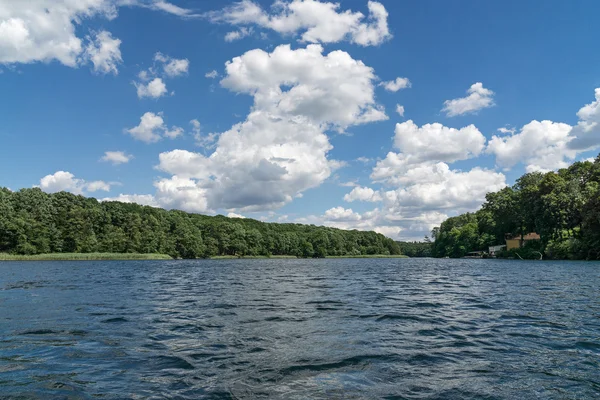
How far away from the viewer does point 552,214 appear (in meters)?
95.5

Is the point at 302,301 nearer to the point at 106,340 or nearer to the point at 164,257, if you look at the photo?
the point at 106,340

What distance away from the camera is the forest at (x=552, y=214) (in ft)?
275

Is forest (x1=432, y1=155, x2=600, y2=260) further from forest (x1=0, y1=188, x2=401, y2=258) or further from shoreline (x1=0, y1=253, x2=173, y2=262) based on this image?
shoreline (x1=0, y1=253, x2=173, y2=262)

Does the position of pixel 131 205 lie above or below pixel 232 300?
above

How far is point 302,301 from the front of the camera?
20703mm

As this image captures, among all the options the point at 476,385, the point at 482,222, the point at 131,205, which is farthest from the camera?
the point at 131,205

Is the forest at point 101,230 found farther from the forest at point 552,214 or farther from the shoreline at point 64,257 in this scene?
the forest at point 552,214

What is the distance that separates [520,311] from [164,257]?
120458mm

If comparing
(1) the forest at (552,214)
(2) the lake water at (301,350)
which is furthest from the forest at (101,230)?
(2) the lake water at (301,350)

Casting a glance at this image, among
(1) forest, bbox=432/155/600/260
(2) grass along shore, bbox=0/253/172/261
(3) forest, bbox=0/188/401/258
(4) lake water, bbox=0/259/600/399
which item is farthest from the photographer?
(3) forest, bbox=0/188/401/258

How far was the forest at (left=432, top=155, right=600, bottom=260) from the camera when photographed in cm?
8381

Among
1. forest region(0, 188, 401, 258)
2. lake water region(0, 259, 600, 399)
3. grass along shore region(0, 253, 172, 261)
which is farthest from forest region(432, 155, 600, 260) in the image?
grass along shore region(0, 253, 172, 261)

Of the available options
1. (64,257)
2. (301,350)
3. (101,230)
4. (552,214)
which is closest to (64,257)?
(64,257)

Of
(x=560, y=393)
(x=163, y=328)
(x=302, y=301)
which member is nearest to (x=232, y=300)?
(x=302, y=301)
